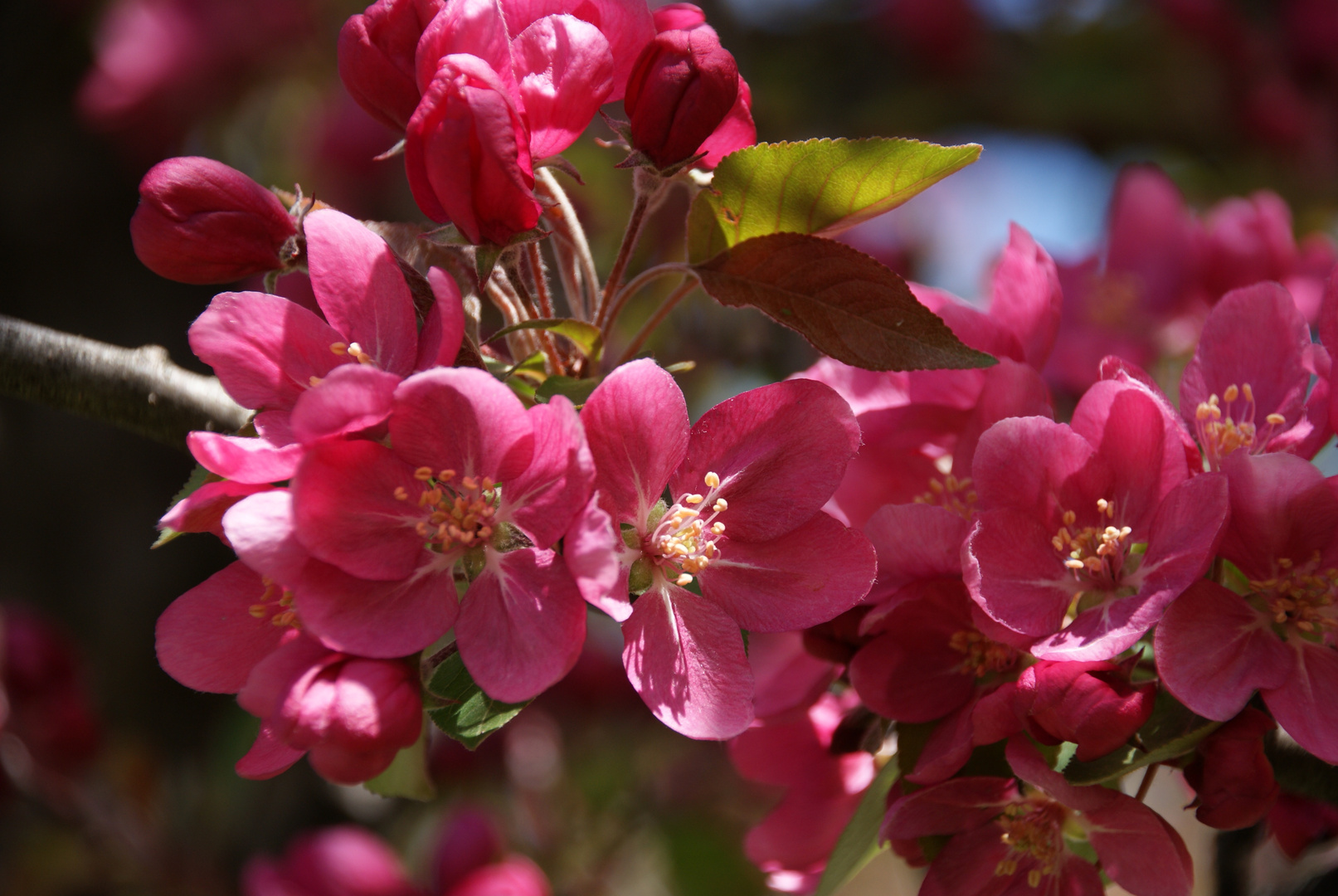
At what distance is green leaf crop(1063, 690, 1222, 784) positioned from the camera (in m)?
0.77

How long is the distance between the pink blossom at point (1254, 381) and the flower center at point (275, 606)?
2.57 feet

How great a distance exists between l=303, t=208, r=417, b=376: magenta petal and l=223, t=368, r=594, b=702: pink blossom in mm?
102

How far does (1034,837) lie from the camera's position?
2.76 feet

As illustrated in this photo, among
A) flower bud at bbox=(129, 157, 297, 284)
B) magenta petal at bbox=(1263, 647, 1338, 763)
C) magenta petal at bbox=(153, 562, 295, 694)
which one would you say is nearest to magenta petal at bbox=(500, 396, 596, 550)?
magenta petal at bbox=(153, 562, 295, 694)

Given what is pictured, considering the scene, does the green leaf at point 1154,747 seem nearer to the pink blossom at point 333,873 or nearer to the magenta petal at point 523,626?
the magenta petal at point 523,626

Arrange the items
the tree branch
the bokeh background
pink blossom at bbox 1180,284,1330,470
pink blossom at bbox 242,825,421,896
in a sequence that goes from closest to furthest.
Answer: pink blossom at bbox 1180,284,1330,470 < the tree branch < pink blossom at bbox 242,825,421,896 < the bokeh background

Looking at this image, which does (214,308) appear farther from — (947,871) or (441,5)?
(947,871)

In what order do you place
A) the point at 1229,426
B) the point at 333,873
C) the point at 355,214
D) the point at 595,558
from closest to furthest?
the point at 595,558 < the point at 1229,426 < the point at 333,873 < the point at 355,214

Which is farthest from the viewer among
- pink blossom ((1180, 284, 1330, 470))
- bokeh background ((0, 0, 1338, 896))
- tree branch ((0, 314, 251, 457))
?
bokeh background ((0, 0, 1338, 896))

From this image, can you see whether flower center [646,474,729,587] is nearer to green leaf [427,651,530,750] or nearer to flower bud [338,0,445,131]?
green leaf [427,651,530,750]

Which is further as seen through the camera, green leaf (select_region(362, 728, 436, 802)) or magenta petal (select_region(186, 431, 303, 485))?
green leaf (select_region(362, 728, 436, 802))

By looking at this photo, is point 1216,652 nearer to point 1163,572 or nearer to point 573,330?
point 1163,572

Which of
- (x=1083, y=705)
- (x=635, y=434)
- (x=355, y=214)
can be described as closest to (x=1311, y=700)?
(x=1083, y=705)

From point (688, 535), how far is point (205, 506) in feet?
1.18
